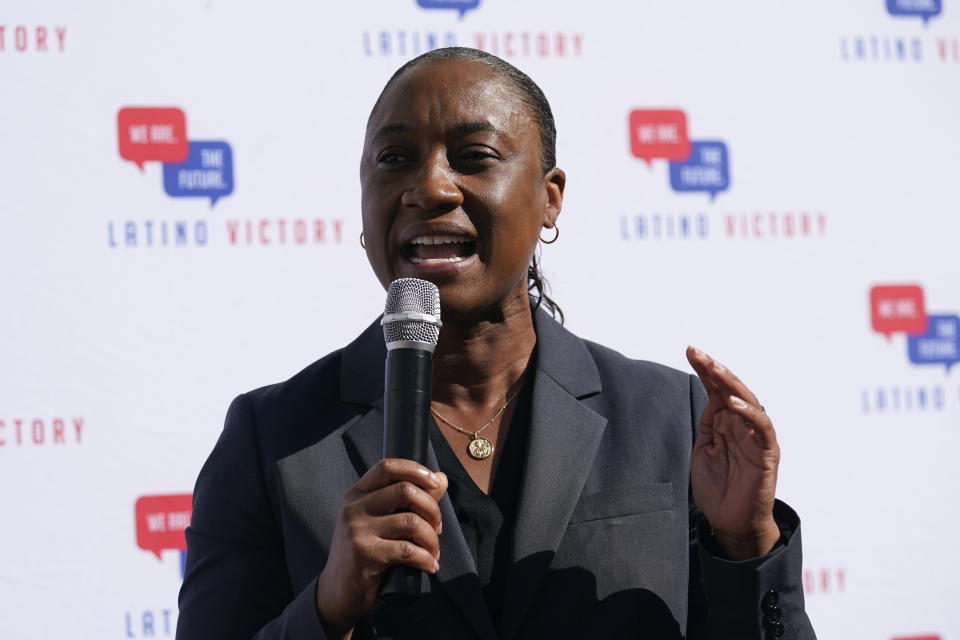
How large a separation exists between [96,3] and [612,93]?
111 centimetres

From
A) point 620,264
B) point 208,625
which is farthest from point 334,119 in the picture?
point 208,625

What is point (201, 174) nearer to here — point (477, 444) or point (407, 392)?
point (477, 444)

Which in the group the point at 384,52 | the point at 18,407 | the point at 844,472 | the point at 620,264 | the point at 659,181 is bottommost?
the point at 844,472

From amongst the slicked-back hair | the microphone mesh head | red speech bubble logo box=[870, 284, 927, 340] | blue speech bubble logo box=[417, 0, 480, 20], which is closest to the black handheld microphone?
the microphone mesh head

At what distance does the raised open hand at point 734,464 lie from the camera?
1.10 meters

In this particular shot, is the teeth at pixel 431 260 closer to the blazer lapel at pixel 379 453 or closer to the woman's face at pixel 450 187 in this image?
the woman's face at pixel 450 187

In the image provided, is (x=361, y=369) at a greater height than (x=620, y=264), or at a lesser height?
lesser

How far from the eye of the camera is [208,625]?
119 centimetres

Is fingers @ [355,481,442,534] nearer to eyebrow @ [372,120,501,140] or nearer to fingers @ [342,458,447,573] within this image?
fingers @ [342,458,447,573]

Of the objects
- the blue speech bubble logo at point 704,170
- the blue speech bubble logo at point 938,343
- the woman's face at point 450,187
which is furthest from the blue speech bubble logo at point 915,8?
the woman's face at point 450,187

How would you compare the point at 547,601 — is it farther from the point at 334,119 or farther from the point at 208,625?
the point at 334,119

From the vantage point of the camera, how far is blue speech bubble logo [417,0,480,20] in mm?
2232

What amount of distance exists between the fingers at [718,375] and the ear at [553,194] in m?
0.40

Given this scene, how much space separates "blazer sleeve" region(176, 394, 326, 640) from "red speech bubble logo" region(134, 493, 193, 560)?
0.81 meters
